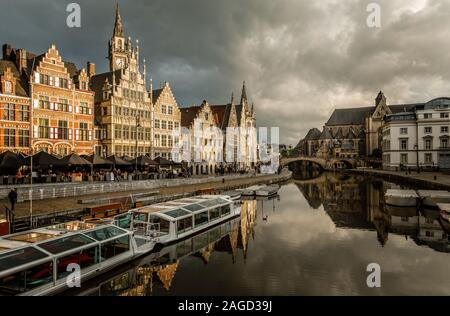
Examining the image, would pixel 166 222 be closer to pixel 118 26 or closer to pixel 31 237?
pixel 31 237

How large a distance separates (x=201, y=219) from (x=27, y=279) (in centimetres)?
1298

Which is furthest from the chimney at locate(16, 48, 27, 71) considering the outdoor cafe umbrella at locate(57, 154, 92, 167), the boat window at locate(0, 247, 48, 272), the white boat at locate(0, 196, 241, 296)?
the boat window at locate(0, 247, 48, 272)

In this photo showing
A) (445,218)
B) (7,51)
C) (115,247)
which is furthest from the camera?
(7,51)

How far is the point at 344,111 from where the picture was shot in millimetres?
139125

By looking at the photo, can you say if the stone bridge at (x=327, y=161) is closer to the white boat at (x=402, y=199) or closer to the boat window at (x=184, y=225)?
the white boat at (x=402, y=199)

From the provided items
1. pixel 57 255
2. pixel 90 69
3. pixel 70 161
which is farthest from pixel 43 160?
pixel 90 69

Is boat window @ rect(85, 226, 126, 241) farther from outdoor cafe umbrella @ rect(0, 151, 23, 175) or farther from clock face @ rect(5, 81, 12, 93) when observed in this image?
clock face @ rect(5, 81, 12, 93)

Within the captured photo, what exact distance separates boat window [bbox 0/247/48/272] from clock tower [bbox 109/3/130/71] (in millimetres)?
47097

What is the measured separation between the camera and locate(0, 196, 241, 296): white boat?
35.2ft

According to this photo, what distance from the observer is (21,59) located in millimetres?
36156

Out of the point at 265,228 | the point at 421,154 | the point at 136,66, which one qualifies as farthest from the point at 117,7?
the point at 421,154

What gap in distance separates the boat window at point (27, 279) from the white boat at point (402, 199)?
3158 cm

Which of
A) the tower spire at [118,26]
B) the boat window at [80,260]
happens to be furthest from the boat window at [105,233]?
the tower spire at [118,26]

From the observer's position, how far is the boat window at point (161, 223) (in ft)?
63.4
